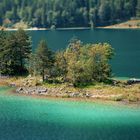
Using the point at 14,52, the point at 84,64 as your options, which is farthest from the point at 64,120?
the point at 14,52

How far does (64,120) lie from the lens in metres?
90.4

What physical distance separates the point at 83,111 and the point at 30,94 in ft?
68.4

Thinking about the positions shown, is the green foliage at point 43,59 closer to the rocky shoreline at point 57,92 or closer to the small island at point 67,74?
the small island at point 67,74

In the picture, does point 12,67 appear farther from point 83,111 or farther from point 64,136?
point 64,136

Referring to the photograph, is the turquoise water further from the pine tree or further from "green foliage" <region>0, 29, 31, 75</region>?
"green foliage" <region>0, 29, 31, 75</region>

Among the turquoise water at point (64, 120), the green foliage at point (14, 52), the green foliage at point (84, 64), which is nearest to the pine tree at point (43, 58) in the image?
the green foliage at point (84, 64)

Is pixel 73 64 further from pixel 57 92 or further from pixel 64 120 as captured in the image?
pixel 64 120

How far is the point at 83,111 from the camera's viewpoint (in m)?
96.7

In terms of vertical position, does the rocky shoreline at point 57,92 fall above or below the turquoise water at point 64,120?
above

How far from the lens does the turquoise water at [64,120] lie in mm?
80688

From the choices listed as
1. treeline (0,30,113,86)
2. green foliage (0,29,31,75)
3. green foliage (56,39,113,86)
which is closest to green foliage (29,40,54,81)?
treeline (0,30,113,86)

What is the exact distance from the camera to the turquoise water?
80.7 meters

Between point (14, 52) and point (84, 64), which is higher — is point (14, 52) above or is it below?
above

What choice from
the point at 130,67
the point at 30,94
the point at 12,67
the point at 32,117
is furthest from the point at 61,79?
the point at 130,67
